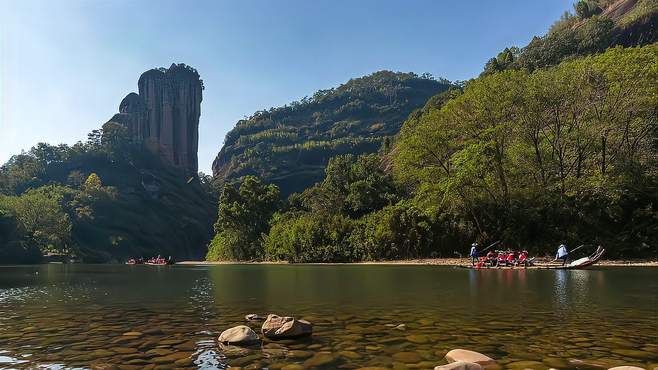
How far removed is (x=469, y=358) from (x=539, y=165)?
44.2m

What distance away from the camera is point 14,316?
14.1 m

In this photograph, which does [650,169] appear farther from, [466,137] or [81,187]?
[81,187]

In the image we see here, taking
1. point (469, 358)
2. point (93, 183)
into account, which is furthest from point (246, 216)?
point (93, 183)

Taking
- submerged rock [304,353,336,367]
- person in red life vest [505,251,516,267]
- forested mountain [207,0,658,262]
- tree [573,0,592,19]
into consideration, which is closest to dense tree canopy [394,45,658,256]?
forested mountain [207,0,658,262]

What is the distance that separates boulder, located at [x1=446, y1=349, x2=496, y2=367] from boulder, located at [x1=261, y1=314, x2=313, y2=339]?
342 cm

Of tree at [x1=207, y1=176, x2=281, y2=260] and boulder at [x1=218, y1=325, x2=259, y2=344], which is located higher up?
tree at [x1=207, y1=176, x2=281, y2=260]

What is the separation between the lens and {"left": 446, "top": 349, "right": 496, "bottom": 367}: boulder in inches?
292

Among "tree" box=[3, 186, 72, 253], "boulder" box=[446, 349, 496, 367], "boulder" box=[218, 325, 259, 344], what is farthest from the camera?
"tree" box=[3, 186, 72, 253]

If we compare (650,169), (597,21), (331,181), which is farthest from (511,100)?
(597,21)

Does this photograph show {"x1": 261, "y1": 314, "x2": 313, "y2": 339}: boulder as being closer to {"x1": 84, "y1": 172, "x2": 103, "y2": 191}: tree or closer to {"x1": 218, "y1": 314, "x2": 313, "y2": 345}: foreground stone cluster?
{"x1": 218, "y1": 314, "x2": 313, "y2": 345}: foreground stone cluster

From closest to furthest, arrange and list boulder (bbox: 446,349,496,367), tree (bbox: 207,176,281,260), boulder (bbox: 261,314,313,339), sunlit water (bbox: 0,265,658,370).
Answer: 1. boulder (bbox: 446,349,496,367)
2. sunlit water (bbox: 0,265,658,370)
3. boulder (bbox: 261,314,313,339)
4. tree (bbox: 207,176,281,260)

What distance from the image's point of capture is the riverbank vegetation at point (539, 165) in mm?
41906

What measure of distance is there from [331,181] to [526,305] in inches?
2456

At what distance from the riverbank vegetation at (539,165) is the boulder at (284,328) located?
125 ft
